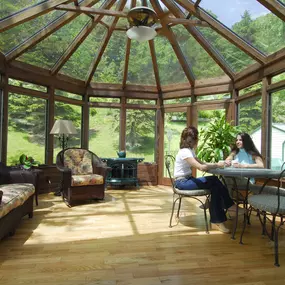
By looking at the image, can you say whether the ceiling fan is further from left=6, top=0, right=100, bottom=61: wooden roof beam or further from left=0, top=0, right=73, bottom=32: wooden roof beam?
left=6, top=0, right=100, bottom=61: wooden roof beam

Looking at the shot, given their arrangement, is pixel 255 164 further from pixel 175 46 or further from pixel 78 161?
pixel 175 46

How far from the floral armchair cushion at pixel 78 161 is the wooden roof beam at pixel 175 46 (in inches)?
117

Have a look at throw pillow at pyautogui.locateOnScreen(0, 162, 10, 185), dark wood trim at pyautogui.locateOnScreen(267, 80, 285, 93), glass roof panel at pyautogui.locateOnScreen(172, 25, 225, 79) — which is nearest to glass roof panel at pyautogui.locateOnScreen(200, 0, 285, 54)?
dark wood trim at pyautogui.locateOnScreen(267, 80, 285, 93)

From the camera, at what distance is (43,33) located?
14.8 ft

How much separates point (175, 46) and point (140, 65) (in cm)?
108

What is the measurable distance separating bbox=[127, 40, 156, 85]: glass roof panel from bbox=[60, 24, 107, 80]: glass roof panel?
2.70 feet

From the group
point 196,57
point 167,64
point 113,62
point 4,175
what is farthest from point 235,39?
point 4,175

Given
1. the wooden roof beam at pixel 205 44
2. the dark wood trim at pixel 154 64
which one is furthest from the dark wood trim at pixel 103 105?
the wooden roof beam at pixel 205 44

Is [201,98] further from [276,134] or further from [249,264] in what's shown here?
[249,264]

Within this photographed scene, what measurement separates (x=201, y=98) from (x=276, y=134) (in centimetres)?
231

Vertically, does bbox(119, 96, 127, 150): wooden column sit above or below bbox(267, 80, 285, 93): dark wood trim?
below

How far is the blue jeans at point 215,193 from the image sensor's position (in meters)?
2.94

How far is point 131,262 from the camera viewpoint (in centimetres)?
215

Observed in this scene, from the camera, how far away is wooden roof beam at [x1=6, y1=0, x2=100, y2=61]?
4375mm
